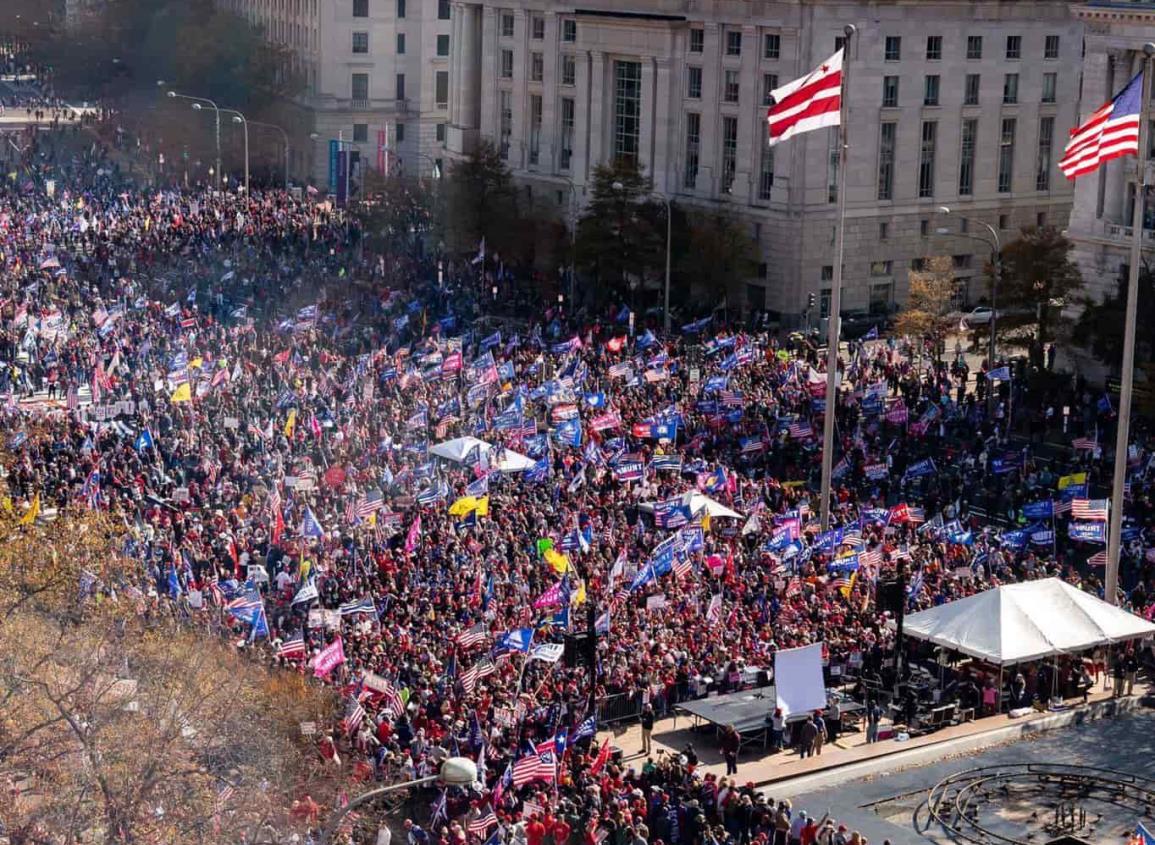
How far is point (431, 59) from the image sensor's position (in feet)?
440

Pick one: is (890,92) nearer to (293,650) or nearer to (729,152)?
(729,152)

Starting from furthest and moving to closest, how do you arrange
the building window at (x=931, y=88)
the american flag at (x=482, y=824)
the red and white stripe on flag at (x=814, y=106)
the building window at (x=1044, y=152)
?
the building window at (x=1044, y=152) → the building window at (x=931, y=88) → the red and white stripe on flag at (x=814, y=106) → the american flag at (x=482, y=824)

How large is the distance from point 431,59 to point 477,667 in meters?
97.9

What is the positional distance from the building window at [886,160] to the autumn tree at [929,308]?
1238 cm

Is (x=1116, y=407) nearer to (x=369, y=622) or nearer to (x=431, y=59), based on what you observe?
(x=369, y=622)

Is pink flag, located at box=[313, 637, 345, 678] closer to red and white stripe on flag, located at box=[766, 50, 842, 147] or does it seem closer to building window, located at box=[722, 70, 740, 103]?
red and white stripe on flag, located at box=[766, 50, 842, 147]

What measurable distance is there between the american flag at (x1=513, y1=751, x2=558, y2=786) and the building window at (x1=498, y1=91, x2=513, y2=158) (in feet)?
234

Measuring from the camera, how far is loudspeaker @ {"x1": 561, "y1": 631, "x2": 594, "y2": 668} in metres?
40.0

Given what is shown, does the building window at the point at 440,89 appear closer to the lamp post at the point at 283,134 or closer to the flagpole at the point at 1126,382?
the lamp post at the point at 283,134

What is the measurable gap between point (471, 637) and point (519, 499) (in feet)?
37.9

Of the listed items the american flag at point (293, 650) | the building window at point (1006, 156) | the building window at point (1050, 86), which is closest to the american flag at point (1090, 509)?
the american flag at point (293, 650)

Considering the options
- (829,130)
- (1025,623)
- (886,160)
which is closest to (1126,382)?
(1025,623)

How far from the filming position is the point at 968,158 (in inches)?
3750

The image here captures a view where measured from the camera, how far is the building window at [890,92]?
9144cm
